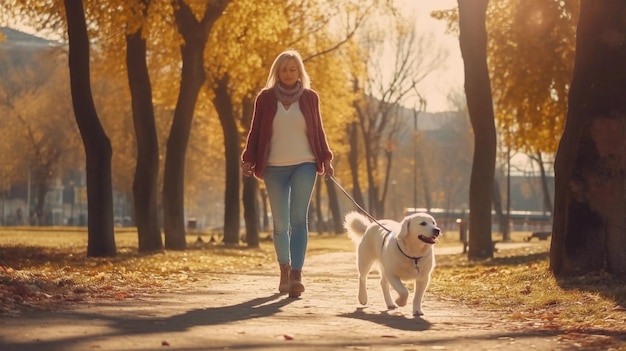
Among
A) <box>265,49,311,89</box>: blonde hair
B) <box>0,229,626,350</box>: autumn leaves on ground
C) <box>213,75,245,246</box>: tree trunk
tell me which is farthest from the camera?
<box>213,75,245,246</box>: tree trunk

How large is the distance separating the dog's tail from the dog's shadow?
1.33 metres

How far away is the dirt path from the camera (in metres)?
7.98

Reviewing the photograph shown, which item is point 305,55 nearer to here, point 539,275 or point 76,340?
point 539,275

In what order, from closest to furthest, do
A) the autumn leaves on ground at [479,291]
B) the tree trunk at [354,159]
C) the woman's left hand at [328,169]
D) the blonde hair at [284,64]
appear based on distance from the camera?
the autumn leaves on ground at [479,291]
the blonde hair at [284,64]
the woman's left hand at [328,169]
the tree trunk at [354,159]

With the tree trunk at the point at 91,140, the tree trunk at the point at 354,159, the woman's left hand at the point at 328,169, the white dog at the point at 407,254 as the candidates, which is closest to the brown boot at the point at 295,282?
the white dog at the point at 407,254

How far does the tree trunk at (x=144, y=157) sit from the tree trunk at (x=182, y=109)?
124 centimetres

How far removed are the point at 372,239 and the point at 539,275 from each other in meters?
4.00

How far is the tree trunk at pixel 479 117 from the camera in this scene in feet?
80.4

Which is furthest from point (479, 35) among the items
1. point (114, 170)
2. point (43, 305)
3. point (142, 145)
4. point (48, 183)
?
point (48, 183)

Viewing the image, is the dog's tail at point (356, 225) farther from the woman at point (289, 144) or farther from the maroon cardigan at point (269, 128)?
the maroon cardigan at point (269, 128)

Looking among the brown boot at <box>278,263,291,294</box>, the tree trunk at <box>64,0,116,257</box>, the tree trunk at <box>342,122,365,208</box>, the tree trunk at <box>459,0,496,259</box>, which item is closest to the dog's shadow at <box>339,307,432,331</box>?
the brown boot at <box>278,263,291,294</box>

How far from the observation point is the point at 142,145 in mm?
25781

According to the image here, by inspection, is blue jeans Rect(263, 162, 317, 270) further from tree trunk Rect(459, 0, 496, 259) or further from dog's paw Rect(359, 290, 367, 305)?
tree trunk Rect(459, 0, 496, 259)

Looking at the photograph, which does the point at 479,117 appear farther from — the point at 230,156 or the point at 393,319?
the point at 393,319
